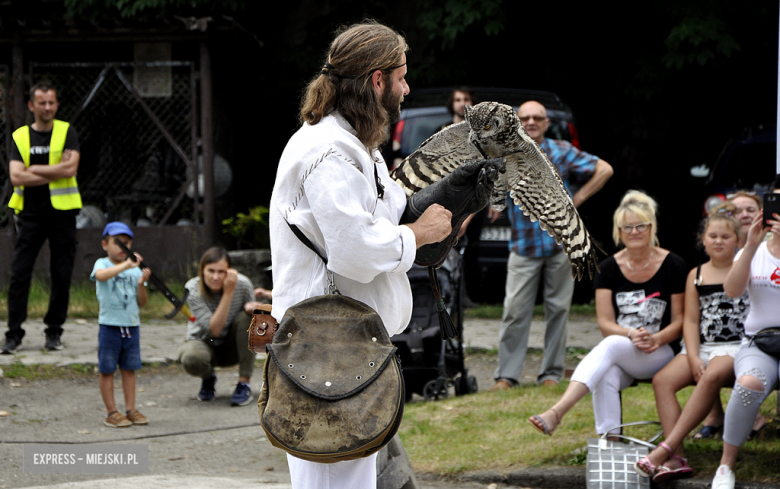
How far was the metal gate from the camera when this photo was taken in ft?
31.4

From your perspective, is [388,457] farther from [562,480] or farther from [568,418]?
[568,418]

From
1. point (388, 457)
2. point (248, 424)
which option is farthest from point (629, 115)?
point (388, 457)

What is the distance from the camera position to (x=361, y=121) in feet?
7.53

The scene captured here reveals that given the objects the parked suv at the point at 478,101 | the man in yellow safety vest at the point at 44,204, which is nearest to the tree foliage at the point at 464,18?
the parked suv at the point at 478,101

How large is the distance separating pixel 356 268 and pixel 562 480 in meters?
2.16

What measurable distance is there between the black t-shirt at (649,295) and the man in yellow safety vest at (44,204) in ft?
13.6

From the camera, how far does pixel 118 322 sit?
184 inches

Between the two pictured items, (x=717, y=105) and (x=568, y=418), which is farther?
(x=717, y=105)

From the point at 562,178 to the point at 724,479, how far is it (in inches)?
88.8

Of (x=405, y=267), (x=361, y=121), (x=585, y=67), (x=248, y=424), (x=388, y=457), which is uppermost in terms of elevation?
(x=585, y=67)

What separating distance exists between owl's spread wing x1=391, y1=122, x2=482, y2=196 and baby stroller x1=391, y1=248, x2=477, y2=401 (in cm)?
116

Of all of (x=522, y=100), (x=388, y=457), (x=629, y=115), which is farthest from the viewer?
(x=629, y=115)

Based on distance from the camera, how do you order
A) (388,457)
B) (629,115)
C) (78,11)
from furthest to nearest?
(629,115) → (78,11) → (388,457)

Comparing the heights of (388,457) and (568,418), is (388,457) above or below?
above
